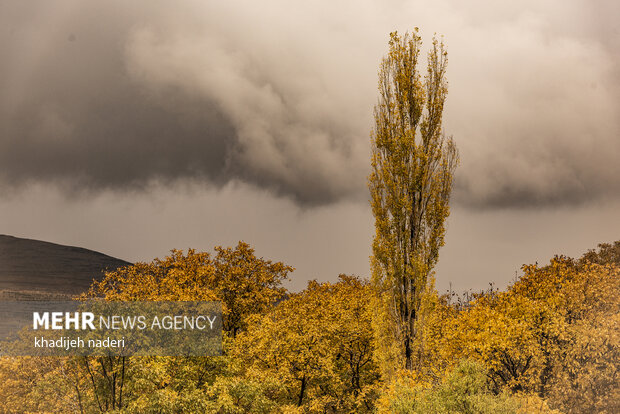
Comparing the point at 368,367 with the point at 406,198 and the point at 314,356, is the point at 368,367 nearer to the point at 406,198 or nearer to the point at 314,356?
the point at 314,356

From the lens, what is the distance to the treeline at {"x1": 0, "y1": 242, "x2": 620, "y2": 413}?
20.8 metres

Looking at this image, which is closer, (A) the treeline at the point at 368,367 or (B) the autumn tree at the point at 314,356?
(A) the treeline at the point at 368,367

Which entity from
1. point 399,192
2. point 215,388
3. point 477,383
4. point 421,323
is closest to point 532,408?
point 477,383

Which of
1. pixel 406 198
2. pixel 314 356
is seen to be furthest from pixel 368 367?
pixel 406 198

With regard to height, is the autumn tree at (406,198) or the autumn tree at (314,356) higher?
the autumn tree at (406,198)

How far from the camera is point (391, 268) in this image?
26.9 metres

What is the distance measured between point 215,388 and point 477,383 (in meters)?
13.4

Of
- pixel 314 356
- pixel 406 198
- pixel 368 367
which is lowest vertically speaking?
pixel 368 367

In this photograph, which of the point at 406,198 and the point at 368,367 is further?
the point at 368,367

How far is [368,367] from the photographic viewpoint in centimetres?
3747

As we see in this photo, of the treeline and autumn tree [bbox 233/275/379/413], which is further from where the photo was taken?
autumn tree [bbox 233/275/379/413]

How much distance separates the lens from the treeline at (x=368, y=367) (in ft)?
68.2

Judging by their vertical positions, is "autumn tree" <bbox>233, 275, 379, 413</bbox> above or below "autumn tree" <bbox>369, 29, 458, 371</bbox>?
below

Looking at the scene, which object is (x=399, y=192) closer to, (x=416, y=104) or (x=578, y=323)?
(x=416, y=104)
